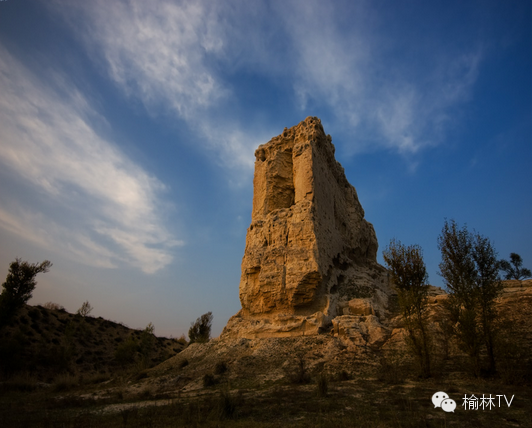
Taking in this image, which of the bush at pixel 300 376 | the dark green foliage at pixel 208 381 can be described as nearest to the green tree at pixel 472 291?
the bush at pixel 300 376

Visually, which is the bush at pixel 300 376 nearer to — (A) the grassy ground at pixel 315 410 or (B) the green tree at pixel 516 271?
(A) the grassy ground at pixel 315 410

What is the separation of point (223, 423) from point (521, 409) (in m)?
6.51

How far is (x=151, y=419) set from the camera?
677 cm

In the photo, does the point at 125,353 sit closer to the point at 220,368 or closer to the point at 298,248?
the point at 220,368

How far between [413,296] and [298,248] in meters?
7.60

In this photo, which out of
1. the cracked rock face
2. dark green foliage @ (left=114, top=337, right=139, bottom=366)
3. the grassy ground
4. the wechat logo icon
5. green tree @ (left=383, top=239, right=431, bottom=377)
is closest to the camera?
the grassy ground

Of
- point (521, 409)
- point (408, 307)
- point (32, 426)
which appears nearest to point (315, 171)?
point (408, 307)

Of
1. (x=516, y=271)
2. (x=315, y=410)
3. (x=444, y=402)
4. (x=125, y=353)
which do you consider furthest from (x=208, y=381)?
(x=516, y=271)

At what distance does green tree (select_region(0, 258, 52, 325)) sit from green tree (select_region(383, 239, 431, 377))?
2540 cm

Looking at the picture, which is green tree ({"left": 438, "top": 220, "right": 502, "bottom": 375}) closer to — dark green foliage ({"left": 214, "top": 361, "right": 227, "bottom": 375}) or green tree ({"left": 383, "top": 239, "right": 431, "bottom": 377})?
green tree ({"left": 383, "top": 239, "right": 431, "bottom": 377})

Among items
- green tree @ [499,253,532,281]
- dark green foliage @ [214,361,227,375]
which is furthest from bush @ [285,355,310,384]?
green tree @ [499,253,532,281]

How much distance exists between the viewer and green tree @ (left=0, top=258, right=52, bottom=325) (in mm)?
21484

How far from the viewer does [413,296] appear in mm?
11281

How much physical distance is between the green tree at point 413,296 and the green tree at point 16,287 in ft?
83.3
